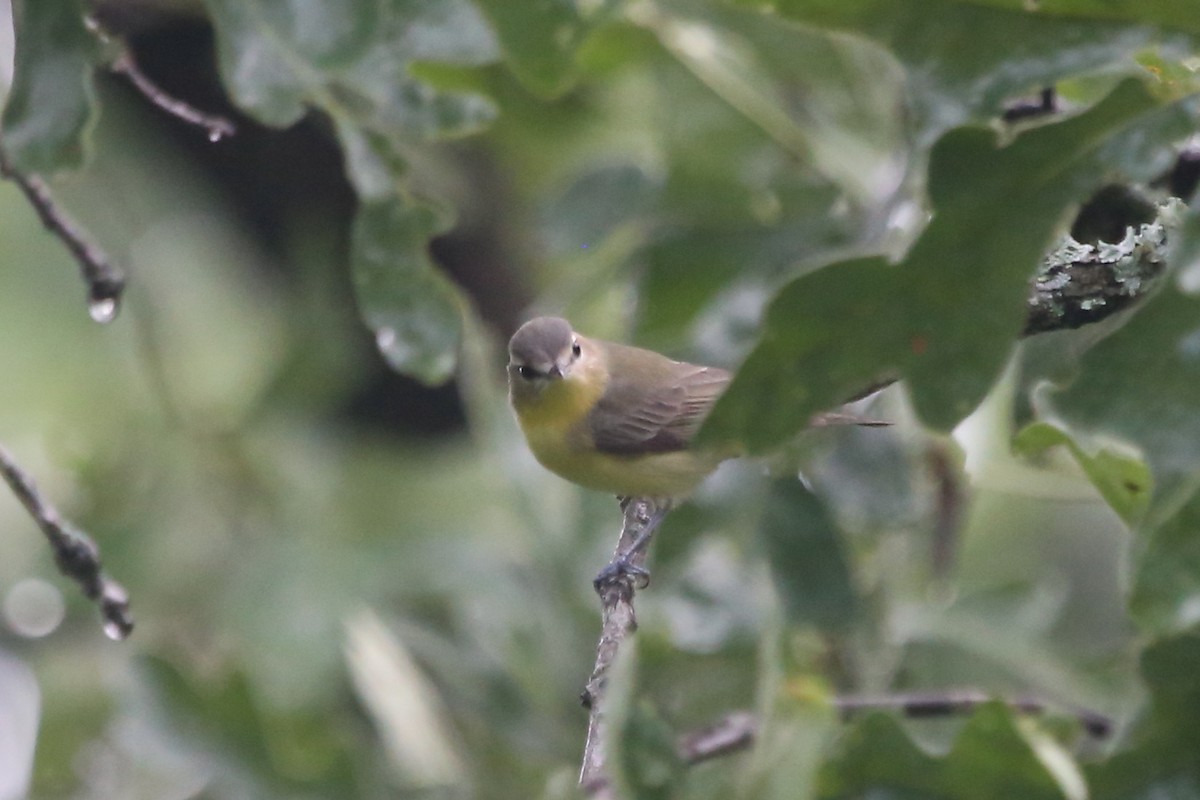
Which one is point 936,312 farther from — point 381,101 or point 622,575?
point 622,575

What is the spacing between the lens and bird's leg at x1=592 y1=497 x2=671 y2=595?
2961 millimetres

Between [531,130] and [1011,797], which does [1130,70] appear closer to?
[1011,797]

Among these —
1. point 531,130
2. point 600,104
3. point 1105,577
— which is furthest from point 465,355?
point 1105,577

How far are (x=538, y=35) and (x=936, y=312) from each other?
0.85m

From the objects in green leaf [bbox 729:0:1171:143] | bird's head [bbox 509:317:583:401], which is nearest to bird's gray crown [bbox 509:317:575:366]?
bird's head [bbox 509:317:583:401]

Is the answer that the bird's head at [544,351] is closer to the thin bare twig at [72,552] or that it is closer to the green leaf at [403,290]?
the green leaf at [403,290]

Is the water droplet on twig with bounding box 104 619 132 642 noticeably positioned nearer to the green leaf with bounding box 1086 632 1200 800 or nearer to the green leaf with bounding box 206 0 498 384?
the green leaf with bounding box 206 0 498 384

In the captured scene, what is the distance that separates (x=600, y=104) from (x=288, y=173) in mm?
1808

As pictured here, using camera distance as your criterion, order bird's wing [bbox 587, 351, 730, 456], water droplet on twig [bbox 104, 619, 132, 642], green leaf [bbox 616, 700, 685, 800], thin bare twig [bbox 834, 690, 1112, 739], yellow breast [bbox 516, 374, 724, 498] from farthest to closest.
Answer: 1. bird's wing [bbox 587, 351, 730, 456]
2. yellow breast [bbox 516, 374, 724, 498]
3. thin bare twig [bbox 834, 690, 1112, 739]
4. water droplet on twig [bbox 104, 619, 132, 642]
5. green leaf [bbox 616, 700, 685, 800]

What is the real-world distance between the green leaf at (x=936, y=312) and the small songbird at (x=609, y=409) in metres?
1.37

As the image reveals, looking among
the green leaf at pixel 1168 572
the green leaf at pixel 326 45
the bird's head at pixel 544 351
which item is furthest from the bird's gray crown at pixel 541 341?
the green leaf at pixel 1168 572

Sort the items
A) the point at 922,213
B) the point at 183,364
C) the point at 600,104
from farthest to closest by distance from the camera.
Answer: the point at 183,364, the point at 600,104, the point at 922,213

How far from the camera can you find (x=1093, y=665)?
124 inches

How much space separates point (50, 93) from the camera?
2176 millimetres
